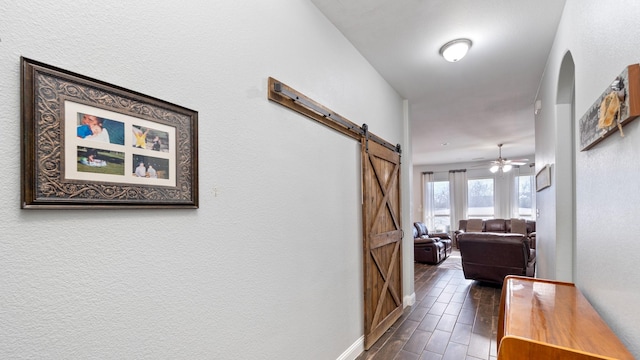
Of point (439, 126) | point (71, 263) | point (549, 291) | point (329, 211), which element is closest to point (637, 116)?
point (549, 291)

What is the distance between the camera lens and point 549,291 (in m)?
1.71

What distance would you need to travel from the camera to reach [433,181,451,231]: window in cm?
1004

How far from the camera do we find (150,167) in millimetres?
1074

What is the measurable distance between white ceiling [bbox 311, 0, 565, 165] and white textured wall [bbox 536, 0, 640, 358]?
1.53ft

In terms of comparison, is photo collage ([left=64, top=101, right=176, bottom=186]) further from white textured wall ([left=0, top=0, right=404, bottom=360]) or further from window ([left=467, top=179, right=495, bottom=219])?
window ([left=467, top=179, right=495, bottom=219])

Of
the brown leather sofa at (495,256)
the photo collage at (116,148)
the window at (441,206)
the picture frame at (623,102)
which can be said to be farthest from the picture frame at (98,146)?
the window at (441,206)

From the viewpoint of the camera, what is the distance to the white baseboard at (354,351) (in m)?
2.40

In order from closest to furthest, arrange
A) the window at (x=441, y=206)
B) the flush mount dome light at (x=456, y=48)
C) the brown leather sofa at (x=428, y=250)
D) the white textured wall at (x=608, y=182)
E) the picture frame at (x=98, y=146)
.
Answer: the picture frame at (x=98, y=146)
the white textured wall at (x=608, y=182)
the flush mount dome light at (x=456, y=48)
the brown leather sofa at (x=428, y=250)
the window at (x=441, y=206)

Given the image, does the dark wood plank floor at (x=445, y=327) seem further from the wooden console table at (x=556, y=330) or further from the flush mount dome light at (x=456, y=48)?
the flush mount dome light at (x=456, y=48)

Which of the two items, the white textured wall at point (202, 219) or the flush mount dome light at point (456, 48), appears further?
the flush mount dome light at point (456, 48)

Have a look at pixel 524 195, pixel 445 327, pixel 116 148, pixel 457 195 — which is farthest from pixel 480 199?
pixel 116 148

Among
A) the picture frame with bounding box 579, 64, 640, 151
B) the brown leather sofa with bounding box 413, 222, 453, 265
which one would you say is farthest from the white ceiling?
the brown leather sofa with bounding box 413, 222, 453, 265

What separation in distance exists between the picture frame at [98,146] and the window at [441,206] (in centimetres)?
1016

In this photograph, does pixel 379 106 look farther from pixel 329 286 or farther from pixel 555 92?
pixel 329 286
